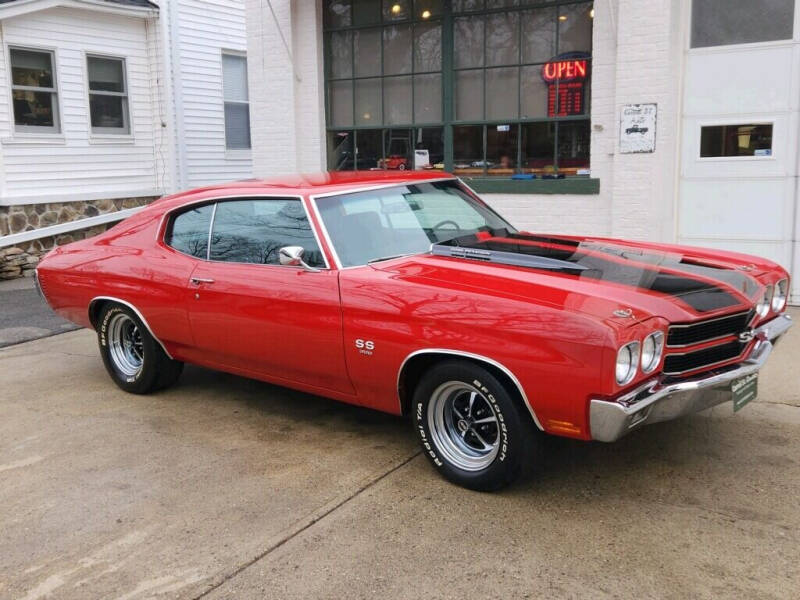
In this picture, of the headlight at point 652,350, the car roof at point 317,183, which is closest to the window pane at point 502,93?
the car roof at point 317,183

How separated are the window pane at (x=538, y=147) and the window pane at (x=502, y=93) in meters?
0.28

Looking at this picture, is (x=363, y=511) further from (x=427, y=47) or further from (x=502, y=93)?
(x=427, y=47)

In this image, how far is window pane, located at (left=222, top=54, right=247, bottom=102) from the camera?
1559 centimetres

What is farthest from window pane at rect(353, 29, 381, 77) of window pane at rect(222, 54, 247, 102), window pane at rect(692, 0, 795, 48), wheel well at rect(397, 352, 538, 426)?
wheel well at rect(397, 352, 538, 426)

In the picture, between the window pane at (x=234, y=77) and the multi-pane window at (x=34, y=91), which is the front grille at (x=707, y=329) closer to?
the multi-pane window at (x=34, y=91)

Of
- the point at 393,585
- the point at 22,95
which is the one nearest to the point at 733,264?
the point at 393,585

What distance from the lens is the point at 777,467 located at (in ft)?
14.0

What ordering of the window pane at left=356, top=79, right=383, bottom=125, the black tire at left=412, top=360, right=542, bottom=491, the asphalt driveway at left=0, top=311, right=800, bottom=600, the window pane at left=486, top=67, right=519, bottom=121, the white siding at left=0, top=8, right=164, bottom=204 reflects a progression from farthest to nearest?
the white siding at left=0, top=8, right=164, bottom=204 < the window pane at left=356, top=79, right=383, bottom=125 < the window pane at left=486, top=67, right=519, bottom=121 < the black tire at left=412, top=360, right=542, bottom=491 < the asphalt driveway at left=0, top=311, right=800, bottom=600

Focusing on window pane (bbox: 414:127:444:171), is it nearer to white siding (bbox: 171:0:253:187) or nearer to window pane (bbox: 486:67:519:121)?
window pane (bbox: 486:67:519:121)

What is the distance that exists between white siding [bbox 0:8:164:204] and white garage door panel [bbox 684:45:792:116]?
9541mm

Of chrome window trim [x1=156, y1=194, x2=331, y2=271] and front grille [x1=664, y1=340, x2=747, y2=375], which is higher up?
chrome window trim [x1=156, y1=194, x2=331, y2=271]

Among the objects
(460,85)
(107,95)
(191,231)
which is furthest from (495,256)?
(107,95)

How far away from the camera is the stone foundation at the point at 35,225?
1179cm

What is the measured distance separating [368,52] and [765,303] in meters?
7.04
